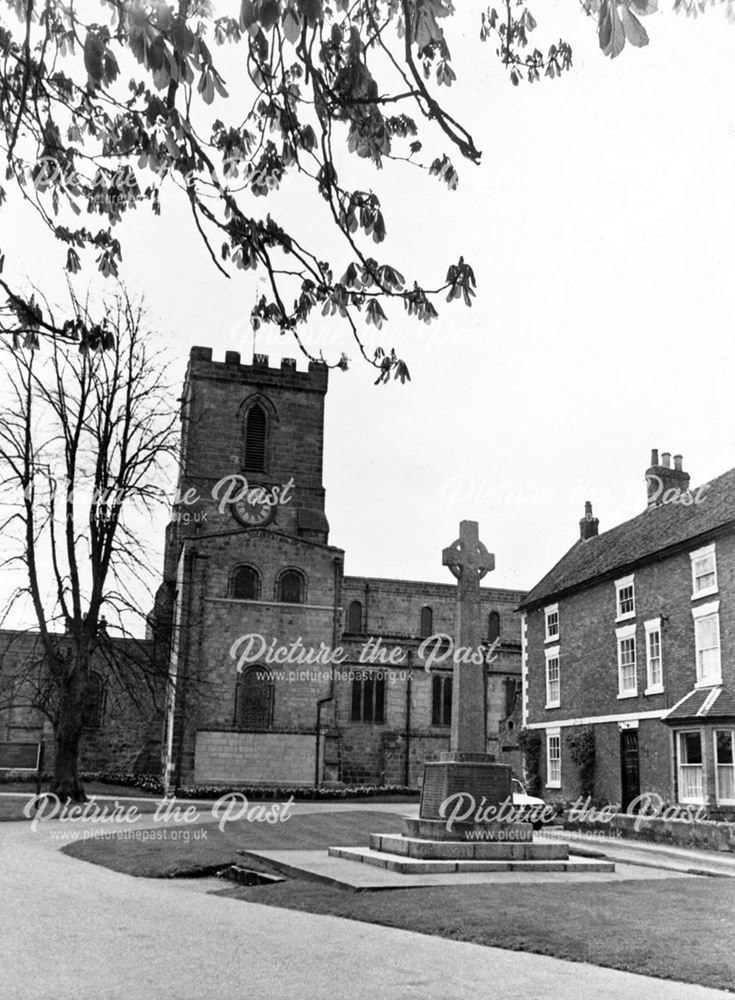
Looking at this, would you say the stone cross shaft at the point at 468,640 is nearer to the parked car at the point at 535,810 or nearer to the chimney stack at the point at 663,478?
the parked car at the point at 535,810

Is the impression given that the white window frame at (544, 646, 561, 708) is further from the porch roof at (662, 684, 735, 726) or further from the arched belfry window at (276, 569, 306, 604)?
the arched belfry window at (276, 569, 306, 604)

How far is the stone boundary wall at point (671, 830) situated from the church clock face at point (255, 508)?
22.0 metres

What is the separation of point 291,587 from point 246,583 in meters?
1.85

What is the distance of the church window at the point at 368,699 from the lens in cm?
4856

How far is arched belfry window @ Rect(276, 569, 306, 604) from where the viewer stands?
135ft

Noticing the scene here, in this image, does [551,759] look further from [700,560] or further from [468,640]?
[468,640]

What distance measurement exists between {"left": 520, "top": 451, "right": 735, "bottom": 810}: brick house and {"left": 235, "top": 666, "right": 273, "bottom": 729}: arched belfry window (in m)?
10.5

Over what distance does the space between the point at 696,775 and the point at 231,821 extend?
11.3 metres

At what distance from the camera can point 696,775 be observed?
24.6 metres

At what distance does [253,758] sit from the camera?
38.4 m

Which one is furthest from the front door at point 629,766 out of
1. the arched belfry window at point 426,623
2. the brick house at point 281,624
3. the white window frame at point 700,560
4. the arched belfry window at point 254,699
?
the arched belfry window at point 426,623

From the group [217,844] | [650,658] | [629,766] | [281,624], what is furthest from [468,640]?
[281,624]

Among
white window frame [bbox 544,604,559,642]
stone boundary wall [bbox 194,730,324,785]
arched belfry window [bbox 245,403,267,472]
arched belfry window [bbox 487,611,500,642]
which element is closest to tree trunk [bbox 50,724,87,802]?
stone boundary wall [bbox 194,730,324,785]

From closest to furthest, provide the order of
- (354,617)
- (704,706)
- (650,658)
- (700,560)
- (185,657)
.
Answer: (704,706) → (700,560) → (650,658) → (185,657) → (354,617)
